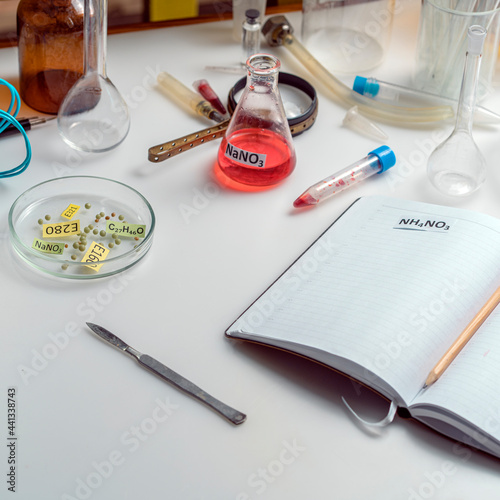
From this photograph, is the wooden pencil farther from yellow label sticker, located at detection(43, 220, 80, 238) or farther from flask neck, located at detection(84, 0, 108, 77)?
flask neck, located at detection(84, 0, 108, 77)

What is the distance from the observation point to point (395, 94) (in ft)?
4.17

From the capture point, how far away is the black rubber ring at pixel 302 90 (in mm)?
1161

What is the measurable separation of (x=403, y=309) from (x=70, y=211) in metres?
0.48

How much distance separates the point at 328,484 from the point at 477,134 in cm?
72

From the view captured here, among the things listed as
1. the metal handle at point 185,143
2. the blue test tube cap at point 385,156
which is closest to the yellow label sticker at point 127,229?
the metal handle at point 185,143

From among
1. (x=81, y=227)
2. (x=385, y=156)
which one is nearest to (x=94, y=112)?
(x=81, y=227)

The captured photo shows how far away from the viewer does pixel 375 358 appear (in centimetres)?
76

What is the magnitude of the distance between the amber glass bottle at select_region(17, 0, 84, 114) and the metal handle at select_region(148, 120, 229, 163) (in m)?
A: 0.22

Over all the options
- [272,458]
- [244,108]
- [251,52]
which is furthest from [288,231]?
[251,52]

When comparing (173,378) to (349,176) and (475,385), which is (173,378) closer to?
(475,385)

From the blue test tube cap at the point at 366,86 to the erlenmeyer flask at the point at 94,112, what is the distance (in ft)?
1.36

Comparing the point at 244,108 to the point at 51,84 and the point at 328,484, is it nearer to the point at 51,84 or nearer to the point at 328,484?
the point at 51,84

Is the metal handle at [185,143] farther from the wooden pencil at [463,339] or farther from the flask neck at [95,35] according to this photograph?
the wooden pencil at [463,339]

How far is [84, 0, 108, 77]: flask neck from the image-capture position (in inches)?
40.5
